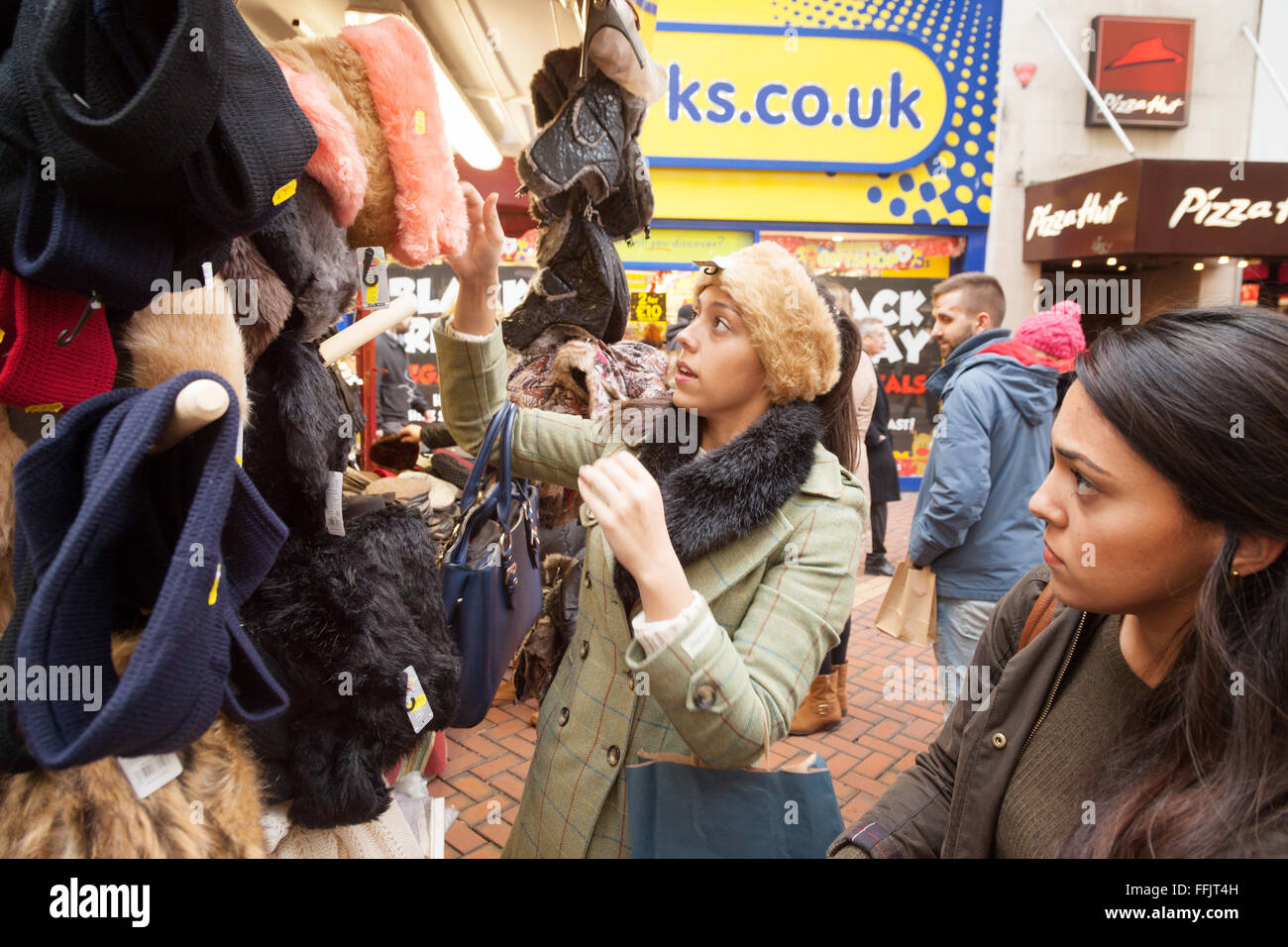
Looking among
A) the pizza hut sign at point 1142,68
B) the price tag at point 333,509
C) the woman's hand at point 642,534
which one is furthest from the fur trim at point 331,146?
the pizza hut sign at point 1142,68

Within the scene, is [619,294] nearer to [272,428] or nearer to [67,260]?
[272,428]

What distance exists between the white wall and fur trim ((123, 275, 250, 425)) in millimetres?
10602

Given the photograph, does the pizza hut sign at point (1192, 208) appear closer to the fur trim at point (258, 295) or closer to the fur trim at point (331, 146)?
the fur trim at point (331, 146)

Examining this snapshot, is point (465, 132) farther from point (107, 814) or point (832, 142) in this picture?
point (832, 142)

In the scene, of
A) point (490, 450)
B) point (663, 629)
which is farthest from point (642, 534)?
point (490, 450)

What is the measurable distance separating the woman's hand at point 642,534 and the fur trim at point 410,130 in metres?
0.54

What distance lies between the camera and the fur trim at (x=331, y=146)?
1075 millimetres

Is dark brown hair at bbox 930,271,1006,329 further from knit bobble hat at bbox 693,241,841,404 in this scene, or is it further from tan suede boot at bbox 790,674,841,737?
knit bobble hat at bbox 693,241,841,404

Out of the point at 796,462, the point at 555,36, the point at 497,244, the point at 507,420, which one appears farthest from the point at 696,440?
the point at 555,36

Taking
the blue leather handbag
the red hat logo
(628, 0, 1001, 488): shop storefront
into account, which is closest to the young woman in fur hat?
the blue leather handbag

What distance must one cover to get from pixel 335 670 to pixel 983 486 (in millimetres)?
2674

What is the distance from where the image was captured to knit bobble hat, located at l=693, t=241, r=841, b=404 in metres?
1.70

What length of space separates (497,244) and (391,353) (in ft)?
19.0

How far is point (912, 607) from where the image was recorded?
333 centimetres
